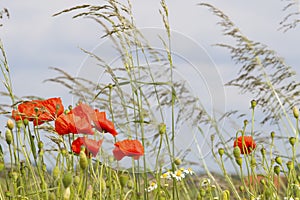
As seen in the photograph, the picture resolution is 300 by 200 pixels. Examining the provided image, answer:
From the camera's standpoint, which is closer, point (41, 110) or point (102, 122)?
point (102, 122)

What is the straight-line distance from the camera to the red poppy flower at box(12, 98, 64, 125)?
1.68m

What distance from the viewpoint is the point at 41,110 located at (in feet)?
5.69

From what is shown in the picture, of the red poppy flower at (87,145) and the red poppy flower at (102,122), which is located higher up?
the red poppy flower at (102,122)

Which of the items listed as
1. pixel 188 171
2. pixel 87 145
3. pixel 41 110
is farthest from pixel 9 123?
pixel 188 171

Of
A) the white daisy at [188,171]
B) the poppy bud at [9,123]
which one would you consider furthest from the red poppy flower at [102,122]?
the white daisy at [188,171]

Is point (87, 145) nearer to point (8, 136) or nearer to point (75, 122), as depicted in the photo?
point (75, 122)

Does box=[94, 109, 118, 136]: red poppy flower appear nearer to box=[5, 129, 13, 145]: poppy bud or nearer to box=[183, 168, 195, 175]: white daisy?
box=[5, 129, 13, 145]: poppy bud

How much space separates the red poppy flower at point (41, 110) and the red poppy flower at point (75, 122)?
0.08 meters

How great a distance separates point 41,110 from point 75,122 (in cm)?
24

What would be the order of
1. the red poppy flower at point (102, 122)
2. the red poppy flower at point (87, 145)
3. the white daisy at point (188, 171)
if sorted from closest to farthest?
the red poppy flower at point (87, 145) < the red poppy flower at point (102, 122) < the white daisy at point (188, 171)

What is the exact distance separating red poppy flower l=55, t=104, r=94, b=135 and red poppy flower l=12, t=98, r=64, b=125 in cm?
8

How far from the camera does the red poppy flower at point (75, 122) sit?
154 cm

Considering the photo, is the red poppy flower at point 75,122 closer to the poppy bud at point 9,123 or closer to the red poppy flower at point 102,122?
the red poppy flower at point 102,122

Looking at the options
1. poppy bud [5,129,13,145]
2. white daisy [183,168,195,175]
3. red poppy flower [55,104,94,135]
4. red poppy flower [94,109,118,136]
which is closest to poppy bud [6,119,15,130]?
poppy bud [5,129,13,145]
